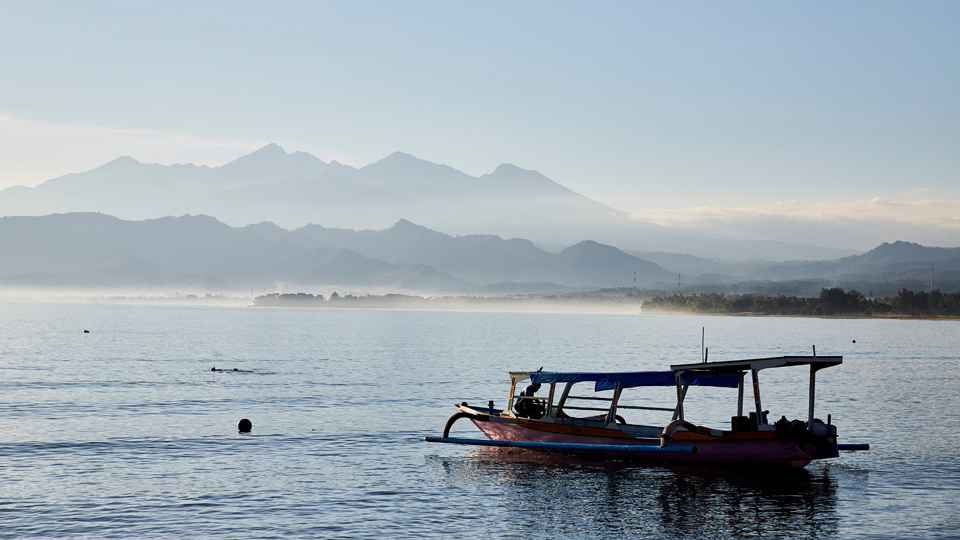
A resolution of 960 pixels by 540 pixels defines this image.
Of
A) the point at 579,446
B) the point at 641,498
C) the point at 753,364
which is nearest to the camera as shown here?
the point at 641,498

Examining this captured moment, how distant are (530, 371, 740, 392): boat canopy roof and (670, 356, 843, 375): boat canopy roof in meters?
0.93

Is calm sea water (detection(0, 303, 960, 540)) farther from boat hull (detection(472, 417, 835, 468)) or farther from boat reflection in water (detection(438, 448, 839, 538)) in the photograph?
boat hull (detection(472, 417, 835, 468))

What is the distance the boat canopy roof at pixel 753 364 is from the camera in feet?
114

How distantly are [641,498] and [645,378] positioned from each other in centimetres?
753

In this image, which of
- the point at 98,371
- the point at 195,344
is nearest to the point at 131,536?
the point at 98,371

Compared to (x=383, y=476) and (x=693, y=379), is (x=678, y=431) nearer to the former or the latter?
(x=693, y=379)

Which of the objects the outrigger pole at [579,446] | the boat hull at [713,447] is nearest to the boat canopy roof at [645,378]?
the boat hull at [713,447]

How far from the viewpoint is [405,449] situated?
4184 centimetres

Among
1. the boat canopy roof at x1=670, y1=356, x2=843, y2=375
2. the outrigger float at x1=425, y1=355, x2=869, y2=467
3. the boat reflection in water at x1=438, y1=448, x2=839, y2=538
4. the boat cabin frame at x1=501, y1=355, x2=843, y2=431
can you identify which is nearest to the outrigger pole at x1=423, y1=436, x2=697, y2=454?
the outrigger float at x1=425, y1=355, x2=869, y2=467

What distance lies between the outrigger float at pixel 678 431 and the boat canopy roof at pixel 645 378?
4cm

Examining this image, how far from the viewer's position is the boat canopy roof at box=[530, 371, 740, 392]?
37656mm

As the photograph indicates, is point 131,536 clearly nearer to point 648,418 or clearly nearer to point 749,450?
point 749,450

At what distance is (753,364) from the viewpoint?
35.8m

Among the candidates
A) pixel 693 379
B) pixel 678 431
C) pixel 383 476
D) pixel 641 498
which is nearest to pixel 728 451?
pixel 678 431
